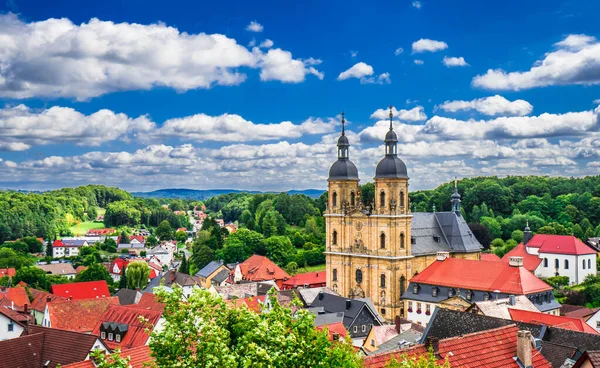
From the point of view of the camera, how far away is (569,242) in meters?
88.2

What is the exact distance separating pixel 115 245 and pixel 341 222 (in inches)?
4432

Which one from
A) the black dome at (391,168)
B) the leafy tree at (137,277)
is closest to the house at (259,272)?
the leafy tree at (137,277)

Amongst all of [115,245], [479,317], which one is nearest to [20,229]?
[115,245]

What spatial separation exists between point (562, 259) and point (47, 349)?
72194mm

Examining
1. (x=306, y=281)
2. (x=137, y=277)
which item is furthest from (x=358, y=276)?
(x=137, y=277)

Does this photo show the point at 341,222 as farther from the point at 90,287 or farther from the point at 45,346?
the point at 45,346

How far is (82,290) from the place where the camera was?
87.8 m

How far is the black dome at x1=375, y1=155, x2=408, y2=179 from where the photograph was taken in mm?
71688

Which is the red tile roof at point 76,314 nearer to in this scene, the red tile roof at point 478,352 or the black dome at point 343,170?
the black dome at point 343,170

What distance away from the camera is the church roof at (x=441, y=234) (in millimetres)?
75438

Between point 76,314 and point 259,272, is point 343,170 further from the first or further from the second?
→ point 76,314

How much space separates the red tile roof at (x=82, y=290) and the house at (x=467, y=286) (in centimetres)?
4321

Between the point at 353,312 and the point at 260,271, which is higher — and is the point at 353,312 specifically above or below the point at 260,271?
above

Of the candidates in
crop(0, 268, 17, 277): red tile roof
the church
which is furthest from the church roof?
crop(0, 268, 17, 277): red tile roof
